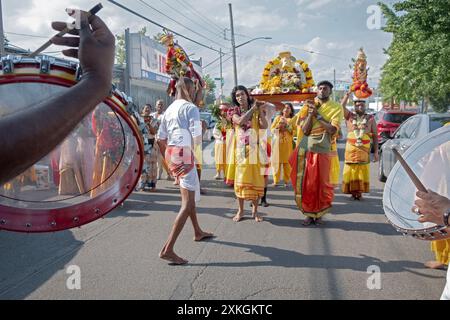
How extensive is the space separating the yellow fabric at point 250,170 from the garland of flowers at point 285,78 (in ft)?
2.83

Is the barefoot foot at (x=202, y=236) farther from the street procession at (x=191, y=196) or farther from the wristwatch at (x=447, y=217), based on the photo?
the wristwatch at (x=447, y=217)

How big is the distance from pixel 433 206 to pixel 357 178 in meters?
5.47

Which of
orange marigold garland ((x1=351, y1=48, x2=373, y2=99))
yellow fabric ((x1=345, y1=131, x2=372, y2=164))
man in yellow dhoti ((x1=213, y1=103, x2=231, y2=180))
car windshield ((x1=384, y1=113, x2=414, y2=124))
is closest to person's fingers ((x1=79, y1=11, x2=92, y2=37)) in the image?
orange marigold garland ((x1=351, y1=48, x2=373, y2=99))

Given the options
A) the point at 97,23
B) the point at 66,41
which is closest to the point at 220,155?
the point at 66,41

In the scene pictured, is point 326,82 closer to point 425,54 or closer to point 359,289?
point 359,289

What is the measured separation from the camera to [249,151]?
553cm

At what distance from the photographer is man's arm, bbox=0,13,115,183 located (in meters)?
0.76

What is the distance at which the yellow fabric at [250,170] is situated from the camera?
5477 mm

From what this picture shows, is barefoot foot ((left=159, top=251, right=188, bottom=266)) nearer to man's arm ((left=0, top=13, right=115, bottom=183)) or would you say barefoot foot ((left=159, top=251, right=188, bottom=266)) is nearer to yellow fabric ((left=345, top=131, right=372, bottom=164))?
man's arm ((left=0, top=13, right=115, bottom=183))

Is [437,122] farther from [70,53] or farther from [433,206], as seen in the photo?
[70,53]

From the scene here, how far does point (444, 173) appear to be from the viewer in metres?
2.54

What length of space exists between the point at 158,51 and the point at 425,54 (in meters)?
16.4

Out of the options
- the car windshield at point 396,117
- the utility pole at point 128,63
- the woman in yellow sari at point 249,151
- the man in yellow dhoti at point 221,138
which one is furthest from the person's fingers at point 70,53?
the utility pole at point 128,63

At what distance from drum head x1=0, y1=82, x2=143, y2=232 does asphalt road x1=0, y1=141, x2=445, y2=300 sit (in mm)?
1533
